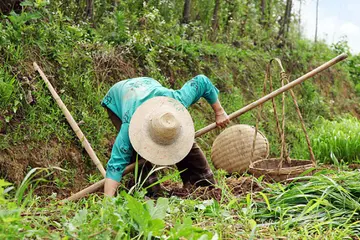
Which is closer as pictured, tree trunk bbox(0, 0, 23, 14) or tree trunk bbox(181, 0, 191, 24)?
tree trunk bbox(0, 0, 23, 14)

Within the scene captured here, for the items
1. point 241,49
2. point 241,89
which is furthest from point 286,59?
point 241,89

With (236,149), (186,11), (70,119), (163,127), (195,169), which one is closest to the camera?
(163,127)

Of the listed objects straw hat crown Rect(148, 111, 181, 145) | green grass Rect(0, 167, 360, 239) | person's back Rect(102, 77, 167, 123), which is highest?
person's back Rect(102, 77, 167, 123)

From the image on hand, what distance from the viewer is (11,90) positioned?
4.63 m

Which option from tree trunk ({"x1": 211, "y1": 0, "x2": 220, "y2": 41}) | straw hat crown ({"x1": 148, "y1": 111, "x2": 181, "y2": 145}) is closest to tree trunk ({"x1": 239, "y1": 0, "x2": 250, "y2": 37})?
tree trunk ({"x1": 211, "y1": 0, "x2": 220, "y2": 41})

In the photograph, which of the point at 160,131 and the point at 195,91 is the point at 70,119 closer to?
the point at 195,91

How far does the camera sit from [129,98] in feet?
13.3

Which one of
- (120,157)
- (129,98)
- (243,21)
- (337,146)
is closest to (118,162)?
(120,157)

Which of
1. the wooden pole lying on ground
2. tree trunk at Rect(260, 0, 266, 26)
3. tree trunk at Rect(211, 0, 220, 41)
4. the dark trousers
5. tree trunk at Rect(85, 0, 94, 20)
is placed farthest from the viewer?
tree trunk at Rect(260, 0, 266, 26)

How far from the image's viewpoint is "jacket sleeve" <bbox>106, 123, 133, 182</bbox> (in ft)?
12.3

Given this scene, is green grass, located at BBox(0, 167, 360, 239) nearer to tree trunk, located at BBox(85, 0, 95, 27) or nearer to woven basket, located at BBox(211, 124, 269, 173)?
woven basket, located at BBox(211, 124, 269, 173)

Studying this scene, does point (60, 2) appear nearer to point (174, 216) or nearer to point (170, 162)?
point (170, 162)

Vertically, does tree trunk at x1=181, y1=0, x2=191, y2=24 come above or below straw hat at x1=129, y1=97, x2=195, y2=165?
above

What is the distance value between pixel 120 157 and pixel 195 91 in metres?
0.82
